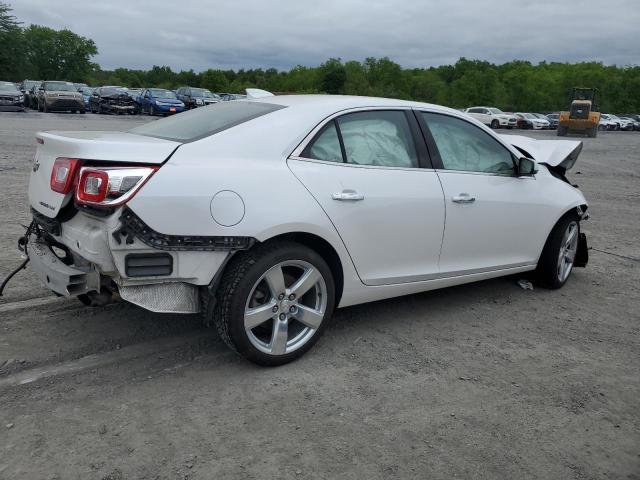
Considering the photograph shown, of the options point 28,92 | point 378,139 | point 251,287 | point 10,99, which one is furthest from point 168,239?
point 28,92

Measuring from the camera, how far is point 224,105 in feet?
14.4

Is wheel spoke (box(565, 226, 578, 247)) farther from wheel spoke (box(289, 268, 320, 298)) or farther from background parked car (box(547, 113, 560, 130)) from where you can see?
background parked car (box(547, 113, 560, 130))

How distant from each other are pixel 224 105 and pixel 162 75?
134m

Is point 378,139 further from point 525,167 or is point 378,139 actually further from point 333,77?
point 333,77

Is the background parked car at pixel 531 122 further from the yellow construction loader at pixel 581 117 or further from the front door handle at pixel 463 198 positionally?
the front door handle at pixel 463 198

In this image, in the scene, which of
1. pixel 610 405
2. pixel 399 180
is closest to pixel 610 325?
pixel 610 405

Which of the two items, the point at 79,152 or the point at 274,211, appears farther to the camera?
the point at 274,211

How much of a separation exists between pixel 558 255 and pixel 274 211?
122 inches

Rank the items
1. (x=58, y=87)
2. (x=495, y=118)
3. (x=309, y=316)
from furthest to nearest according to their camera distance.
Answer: (x=495, y=118), (x=58, y=87), (x=309, y=316)

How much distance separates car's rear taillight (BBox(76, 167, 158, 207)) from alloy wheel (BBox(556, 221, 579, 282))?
3.82 m

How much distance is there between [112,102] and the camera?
36.2 metres

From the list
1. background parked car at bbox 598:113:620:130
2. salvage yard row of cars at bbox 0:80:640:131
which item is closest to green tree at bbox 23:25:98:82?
salvage yard row of cars at bbox 0:80:640:131

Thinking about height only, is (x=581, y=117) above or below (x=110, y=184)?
above

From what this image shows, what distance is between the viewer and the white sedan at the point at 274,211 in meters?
3.11
